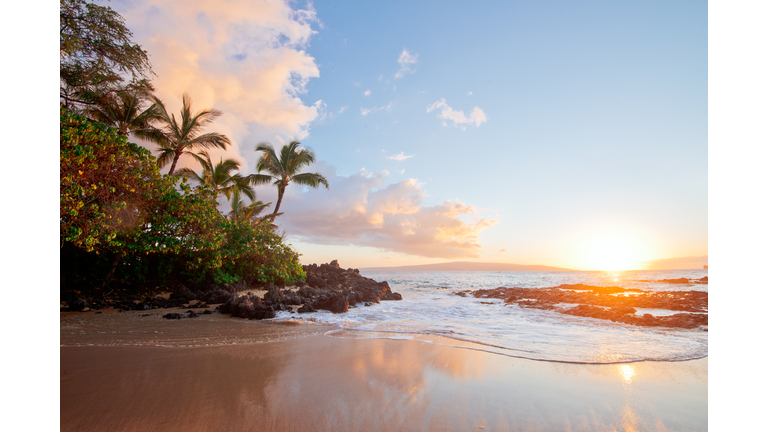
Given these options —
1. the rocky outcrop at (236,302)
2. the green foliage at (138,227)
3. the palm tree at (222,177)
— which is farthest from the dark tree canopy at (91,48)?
the palm tree at (222,177)

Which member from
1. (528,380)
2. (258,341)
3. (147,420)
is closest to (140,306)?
(258,341)

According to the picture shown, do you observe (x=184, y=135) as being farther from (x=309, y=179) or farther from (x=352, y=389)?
(x=352, y=389)

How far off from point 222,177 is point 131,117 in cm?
734

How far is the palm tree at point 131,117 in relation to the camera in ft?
46.8

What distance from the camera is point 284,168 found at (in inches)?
874

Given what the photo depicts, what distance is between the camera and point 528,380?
419 centimetres

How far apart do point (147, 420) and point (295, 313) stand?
7.31 meters

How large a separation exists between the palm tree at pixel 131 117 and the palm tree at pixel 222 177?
3.18m

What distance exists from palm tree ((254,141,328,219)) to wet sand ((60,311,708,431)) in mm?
17104

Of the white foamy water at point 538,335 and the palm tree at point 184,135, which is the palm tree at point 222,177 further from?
the white foamy water at point 538,335

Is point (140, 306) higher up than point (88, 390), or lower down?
lower down

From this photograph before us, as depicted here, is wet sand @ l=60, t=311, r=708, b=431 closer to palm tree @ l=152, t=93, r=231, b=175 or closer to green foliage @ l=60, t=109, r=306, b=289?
green foliage @ l=60, t=109, r=306, b=289

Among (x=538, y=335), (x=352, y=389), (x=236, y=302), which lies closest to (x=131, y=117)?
(x=236, y=302)

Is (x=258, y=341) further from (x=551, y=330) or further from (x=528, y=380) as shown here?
(x=551, y=330)
